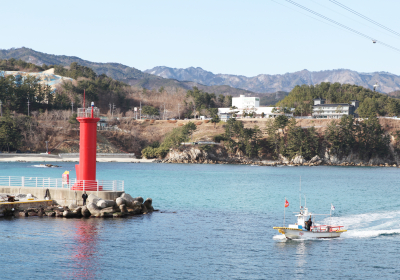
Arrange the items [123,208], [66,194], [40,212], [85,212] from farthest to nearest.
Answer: [66,194], [123,208], [40,212], [85,212]

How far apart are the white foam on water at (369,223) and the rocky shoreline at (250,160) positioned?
302 ft

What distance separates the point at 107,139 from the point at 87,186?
11361cm

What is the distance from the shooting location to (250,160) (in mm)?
140750

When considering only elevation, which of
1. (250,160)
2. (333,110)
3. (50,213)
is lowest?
(50,213)

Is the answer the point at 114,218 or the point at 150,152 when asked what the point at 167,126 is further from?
the point at 114,218

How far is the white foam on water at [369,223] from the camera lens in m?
32.4

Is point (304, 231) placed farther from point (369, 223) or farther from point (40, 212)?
point (40, 212)

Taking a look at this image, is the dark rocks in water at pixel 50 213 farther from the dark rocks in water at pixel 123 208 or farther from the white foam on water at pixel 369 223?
the white foam on water at pixel 369 223

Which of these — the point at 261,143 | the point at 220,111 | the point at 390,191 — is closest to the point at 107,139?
the point at 261,143

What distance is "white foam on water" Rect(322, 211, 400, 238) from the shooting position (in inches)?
1275

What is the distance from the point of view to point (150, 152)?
140m

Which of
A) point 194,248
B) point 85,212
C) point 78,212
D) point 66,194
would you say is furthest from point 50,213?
point 194,248

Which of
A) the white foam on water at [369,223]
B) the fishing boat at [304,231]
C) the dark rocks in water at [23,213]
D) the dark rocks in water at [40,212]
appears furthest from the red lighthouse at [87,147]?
the white foam on water at [369,223]

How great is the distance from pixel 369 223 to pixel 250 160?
103831 millimetres
